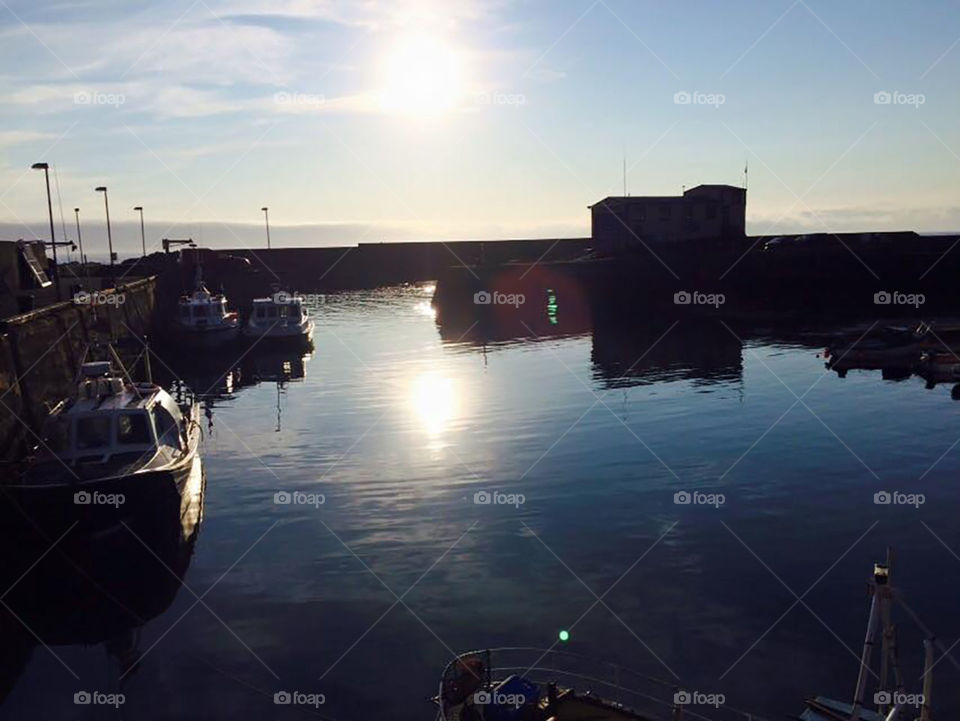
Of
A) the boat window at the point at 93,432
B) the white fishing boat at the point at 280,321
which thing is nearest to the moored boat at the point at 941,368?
the boat window at the point at 93,432

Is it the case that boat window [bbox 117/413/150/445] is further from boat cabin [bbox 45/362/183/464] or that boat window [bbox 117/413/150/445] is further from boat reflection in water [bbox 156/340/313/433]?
boat reflection in water [bbox 156/340/313/433]

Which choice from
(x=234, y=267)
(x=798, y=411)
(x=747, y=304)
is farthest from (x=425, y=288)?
(x=798, y=411)

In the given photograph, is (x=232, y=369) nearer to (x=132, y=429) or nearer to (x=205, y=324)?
(x=205, y=324)

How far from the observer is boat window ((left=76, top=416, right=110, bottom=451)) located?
24.6 meters

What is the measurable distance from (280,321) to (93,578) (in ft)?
161

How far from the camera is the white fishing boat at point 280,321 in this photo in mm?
69000

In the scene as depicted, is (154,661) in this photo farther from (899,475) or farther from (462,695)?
(899,475)

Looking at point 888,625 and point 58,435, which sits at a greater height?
point 888,625

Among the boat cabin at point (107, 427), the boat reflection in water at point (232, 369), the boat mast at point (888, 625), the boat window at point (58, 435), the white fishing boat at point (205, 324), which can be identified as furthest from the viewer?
the white fishing boat at point (205, 324)

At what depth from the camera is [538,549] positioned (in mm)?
23734

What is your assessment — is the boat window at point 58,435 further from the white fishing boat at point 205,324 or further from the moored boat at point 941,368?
the moored boat at point 941,368

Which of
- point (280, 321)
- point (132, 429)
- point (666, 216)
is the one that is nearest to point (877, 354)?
point (132, 429)

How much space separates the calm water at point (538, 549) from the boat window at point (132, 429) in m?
3.76

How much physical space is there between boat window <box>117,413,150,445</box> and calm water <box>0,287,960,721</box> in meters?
3.76
